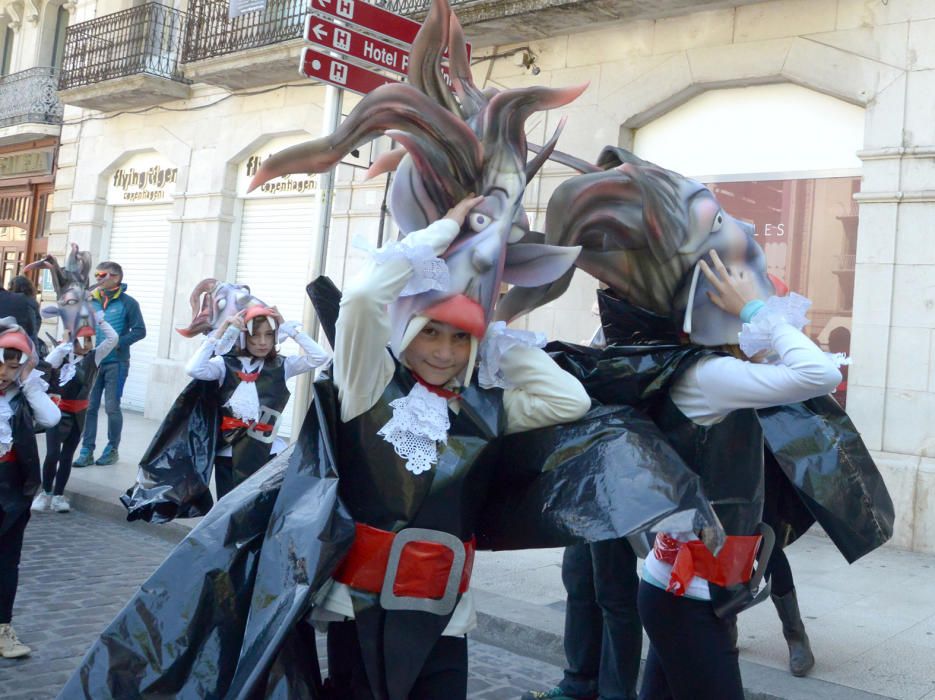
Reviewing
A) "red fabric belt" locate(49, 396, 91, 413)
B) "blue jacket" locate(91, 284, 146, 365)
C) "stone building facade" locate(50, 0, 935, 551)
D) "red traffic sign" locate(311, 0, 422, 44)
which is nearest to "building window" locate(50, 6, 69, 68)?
"stone building facade" locate(50, 0, 935, 551)

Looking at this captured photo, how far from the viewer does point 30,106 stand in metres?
19.0

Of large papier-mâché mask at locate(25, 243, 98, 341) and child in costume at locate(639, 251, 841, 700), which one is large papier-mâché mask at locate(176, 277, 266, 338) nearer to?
large papier-mâché mask at locate(25, 243, 98, 341)

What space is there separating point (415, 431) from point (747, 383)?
0.92m

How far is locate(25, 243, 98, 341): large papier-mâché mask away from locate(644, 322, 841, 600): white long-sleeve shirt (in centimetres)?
666

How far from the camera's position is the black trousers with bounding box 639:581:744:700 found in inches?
109

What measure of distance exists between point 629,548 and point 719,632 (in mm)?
945

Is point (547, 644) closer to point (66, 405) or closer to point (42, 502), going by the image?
point (66, 405)

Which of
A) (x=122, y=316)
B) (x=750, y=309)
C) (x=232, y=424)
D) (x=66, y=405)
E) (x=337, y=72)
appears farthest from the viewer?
(x=122, y=316)

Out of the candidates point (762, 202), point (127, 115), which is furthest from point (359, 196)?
point (127, 115)

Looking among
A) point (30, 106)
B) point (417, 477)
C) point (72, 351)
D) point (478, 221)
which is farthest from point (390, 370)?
point (30, 106)

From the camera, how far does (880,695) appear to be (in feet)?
14.1

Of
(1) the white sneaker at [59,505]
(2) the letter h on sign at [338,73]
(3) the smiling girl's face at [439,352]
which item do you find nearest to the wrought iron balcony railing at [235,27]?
(2) the letter h on sign at [338,73]

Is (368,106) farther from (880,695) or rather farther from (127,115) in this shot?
(127,115)

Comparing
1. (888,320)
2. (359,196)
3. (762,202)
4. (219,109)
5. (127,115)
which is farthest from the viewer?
(127,115)
